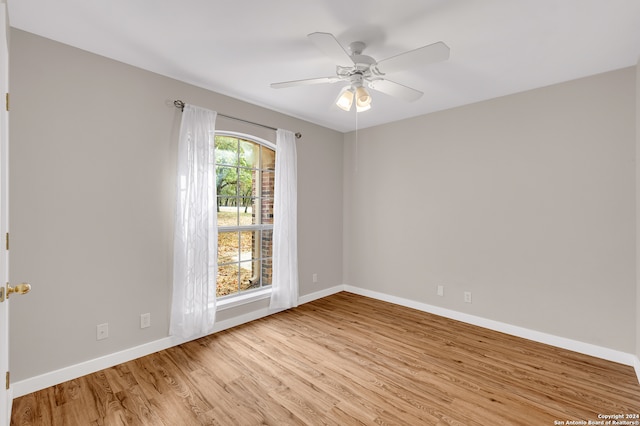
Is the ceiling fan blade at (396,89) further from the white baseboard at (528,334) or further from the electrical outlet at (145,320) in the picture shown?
the electrical outlet at (145,320)

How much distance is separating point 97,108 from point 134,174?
0.57 metres

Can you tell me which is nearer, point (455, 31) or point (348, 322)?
point (455, 31)

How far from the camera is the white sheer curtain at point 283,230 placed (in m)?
3.71

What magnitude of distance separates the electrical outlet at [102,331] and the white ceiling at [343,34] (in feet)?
7.18

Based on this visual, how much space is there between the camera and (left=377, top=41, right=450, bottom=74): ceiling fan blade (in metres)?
1.75

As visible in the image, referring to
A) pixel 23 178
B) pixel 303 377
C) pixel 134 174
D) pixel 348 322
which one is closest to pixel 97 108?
pixel 134 174

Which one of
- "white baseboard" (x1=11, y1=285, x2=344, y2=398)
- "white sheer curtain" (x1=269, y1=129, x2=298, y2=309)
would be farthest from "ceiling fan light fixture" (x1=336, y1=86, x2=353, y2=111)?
"white baseboard" (x1=11, y1=285, x2=344, y2=398)

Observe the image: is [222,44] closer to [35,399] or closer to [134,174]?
[134,174]

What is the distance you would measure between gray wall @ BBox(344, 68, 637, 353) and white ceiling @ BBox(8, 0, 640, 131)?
42 cm

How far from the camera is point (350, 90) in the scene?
2334 mm

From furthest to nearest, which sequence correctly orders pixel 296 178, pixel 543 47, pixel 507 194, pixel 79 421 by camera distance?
1. pixel 296 178
2. pixel 507 194
3. pixel 543 47
4. pixel 79 421

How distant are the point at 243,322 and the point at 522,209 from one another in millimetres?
3243

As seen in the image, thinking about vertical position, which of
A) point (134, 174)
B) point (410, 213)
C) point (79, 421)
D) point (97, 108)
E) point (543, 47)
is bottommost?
point (79, 421)

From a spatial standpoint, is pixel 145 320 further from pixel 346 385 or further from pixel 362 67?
pixel 362 67
